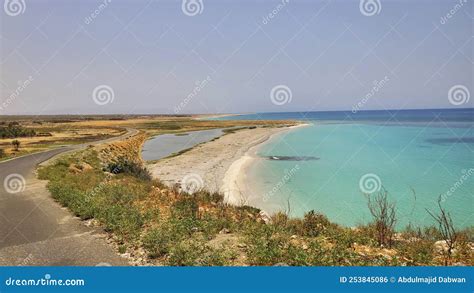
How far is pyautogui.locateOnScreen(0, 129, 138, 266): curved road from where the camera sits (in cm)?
874

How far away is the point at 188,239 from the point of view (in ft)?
32.6

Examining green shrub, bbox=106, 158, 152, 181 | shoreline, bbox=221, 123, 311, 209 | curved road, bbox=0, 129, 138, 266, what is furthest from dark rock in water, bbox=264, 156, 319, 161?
curved road, bbox=0, 129, 138, 266

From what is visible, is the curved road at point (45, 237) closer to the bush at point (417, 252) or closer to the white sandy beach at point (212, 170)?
the bush at point (417, 252)

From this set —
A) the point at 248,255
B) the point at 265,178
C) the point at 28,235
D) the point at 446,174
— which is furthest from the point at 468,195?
the point at 28,235

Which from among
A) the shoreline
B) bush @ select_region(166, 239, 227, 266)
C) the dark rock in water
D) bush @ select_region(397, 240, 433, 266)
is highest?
the dark rock in water

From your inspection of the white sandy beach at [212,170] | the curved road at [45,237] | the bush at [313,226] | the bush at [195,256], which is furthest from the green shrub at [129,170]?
the bush at [195,256]

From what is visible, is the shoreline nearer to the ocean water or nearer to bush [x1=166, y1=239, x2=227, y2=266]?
the ocean water

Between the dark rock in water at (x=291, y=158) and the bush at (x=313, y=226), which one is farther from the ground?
the dark rock in water at (x=291, y=158)

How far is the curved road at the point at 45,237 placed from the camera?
8742 millimetres

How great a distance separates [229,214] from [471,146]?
166 feet

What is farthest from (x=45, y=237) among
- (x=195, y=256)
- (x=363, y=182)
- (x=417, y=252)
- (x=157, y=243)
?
(x=363, y=182)

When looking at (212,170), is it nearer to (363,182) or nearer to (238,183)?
(238,183)

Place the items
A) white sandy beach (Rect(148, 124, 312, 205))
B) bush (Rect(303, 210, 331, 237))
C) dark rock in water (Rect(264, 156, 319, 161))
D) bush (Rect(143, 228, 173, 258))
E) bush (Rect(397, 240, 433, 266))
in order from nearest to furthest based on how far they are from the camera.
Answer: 1. bush (Rect(397, 240, 433, 266))
2. bush (Rect(143, 228, 173, 258))
3. bush (Rect(303, 210, 331, 237))
4. white sandy beach (Rect(148, 124, 312, 205))
5. dark rock in water (Rect(264, 156, 319, 161))

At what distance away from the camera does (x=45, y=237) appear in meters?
10.3
